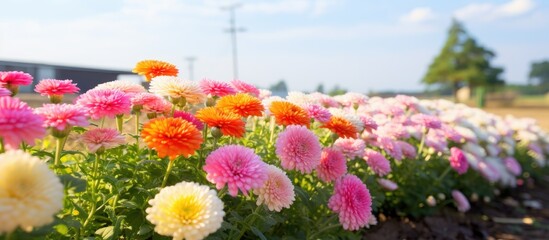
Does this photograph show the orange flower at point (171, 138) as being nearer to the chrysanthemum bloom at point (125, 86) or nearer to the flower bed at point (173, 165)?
the flower bed at point (173, 165)

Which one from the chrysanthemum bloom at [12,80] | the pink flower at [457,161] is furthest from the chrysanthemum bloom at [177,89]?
the pink flower at [457,161]

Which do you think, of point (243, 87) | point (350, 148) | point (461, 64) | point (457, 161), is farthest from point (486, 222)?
point (461, 64)

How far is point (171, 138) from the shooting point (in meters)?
1.33

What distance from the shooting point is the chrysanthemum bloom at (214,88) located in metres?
1.97

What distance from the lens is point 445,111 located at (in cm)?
547

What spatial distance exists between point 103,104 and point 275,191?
0.58m

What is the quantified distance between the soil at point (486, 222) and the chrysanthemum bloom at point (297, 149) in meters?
1.72

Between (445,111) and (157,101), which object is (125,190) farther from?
(445,111)

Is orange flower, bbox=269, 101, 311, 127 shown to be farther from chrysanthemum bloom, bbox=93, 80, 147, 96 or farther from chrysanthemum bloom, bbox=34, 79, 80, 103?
chrysanthemum bloom, bbox=34, 79, 80, 103

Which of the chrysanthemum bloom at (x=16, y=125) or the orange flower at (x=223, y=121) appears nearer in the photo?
the chrysanthemum bloom at (x=16, y=125)

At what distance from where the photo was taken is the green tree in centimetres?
4491

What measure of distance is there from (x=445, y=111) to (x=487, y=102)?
132 ft

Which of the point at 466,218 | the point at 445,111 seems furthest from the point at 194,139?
the point at 445,111

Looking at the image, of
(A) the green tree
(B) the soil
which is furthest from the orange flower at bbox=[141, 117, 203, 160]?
(A) the green tree
